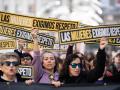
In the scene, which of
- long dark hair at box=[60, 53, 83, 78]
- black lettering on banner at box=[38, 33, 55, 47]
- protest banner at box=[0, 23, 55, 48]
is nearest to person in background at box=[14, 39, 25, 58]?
protest banner at box=[0, 23, 55, 48]

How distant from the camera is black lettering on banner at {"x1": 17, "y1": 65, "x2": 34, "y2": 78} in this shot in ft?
27.0

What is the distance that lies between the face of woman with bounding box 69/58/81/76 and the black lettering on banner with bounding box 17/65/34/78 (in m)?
0.58

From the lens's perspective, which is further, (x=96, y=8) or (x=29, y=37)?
(x=96, y=8)

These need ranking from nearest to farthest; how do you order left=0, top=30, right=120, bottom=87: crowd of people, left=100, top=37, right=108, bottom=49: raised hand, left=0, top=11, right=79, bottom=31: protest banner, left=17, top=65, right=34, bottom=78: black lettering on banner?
left=100, top=37, right=108, bottom=49: raised hand
left=0, top=30, right=120, bottom=87: crowd of people
left=17, top=65, right=34, bottom=78: black lettering on banner
left=0, top=11, right=79, bottom=31: protest banner

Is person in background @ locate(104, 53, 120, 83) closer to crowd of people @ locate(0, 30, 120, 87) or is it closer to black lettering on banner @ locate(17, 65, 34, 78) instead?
crowd of people @ locate(0, 30, 120, 87)

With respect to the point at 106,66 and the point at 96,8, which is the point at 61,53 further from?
the point at 96,8

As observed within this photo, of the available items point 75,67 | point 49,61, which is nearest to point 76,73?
point 75,67

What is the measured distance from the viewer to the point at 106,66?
26.8 feet

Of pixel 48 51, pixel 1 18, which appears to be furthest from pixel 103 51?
pixel 1 18

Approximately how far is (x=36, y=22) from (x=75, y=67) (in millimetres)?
920

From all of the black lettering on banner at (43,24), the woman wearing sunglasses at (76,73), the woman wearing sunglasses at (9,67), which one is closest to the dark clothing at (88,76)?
the woman wearing sunglasses at (76,73)

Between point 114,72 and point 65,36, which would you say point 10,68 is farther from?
point 114,72

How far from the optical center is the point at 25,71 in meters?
8.28

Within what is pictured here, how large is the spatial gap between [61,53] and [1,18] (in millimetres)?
1042
